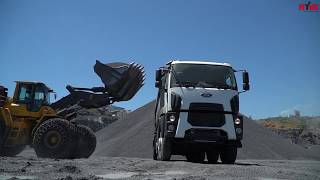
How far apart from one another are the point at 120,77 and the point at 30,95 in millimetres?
3609

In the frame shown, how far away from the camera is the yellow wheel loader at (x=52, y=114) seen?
1595 cm

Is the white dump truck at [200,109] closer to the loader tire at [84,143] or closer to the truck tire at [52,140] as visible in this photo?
the truck tire at [52,140]

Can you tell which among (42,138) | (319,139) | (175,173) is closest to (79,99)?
(42,138)

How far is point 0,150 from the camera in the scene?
17.0 metres

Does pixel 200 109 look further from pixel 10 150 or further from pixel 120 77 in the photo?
pixel 10 150

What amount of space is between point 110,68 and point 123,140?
36.9 ft

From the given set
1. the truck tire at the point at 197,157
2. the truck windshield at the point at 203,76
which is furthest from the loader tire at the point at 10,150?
the truck windshield at the point at 203,76

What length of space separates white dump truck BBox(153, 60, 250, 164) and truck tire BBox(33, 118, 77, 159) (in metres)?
4.00

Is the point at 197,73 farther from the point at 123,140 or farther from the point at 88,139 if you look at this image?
the point at 123,140

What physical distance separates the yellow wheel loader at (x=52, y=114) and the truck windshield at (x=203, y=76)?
4895 millimetres

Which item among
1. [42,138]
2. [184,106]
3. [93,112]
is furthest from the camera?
[93,112]

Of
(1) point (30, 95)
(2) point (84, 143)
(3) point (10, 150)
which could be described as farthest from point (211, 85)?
(3) point (10, 150)

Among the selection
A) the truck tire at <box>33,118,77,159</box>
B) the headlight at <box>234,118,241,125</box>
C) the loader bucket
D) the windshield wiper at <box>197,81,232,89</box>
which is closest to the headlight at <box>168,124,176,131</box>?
the windshield wiper at <box>197,81,232,89</box>

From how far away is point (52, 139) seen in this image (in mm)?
15961
